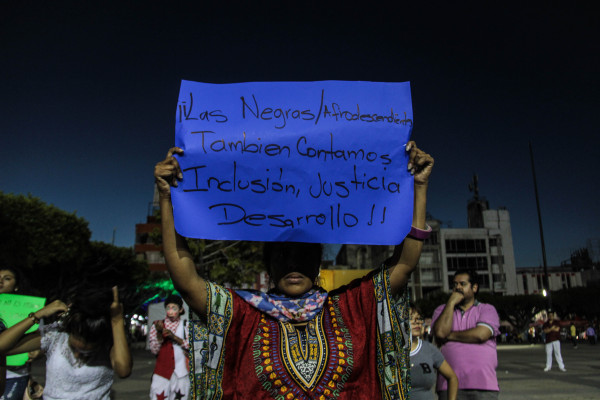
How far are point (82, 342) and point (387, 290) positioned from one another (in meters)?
2.49

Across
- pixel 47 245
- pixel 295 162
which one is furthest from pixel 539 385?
pixel 47 245

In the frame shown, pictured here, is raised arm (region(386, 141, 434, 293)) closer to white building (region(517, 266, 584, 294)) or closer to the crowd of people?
the crowd of people

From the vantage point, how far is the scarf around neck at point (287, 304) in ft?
6.95

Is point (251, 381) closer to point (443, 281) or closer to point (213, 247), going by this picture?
point (213, 247)

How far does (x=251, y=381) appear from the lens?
1.97 meters

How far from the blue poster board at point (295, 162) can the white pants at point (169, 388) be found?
17.2ft

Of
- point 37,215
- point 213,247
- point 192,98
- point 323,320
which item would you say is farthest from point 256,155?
point 37,215

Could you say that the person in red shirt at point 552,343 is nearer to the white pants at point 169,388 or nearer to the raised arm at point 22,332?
the white pants at point 169,388

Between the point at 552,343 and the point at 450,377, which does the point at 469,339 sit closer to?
the point at 450,377

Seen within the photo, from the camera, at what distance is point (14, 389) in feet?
14.7

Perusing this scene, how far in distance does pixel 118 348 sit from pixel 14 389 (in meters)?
1.75

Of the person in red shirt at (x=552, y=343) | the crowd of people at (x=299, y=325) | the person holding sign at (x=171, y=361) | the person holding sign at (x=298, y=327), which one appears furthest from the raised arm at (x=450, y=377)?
the person in red shirt at (x=552, y=343)

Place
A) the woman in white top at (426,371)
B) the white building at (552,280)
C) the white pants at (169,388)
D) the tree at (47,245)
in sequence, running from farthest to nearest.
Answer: the white building at (552,280)
the tree at (47,245)
the white pants at (169,388)
the woman in white top at (426,371)

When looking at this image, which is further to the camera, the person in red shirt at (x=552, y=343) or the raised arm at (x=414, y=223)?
the person in red shirt at (x=552, y=343)
